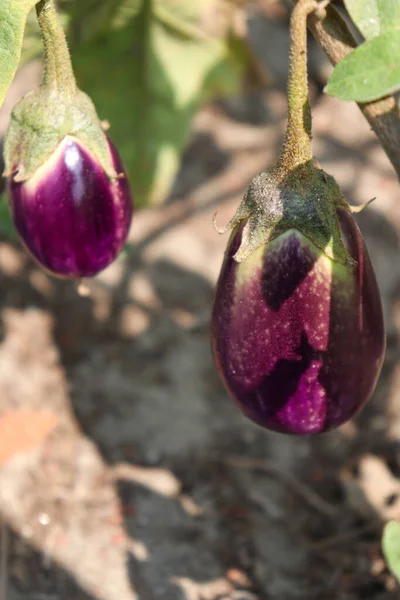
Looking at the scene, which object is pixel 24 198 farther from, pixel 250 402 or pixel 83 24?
pixel 83 24

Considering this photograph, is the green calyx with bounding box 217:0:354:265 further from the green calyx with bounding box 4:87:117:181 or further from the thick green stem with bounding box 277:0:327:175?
the green calyx with bounding box 4:87:117:181

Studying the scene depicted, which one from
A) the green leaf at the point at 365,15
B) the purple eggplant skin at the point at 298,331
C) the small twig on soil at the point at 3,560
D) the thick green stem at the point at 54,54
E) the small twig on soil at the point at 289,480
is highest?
the thick green stem at the point at 54,54

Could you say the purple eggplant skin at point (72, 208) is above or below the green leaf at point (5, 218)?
above

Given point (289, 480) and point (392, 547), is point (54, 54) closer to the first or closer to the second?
point (392, 547)

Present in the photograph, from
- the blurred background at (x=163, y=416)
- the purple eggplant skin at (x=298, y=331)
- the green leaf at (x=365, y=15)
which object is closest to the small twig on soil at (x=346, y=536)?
the blurred background at (x=163, y=416)

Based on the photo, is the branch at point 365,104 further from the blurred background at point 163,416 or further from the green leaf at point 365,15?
the blurred background at point 163,416

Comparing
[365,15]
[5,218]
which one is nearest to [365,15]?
[365,15]

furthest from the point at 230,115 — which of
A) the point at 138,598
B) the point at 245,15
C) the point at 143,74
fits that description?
the point at 138,598
